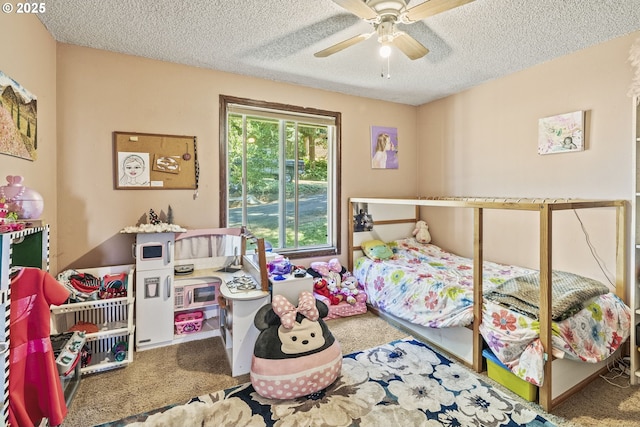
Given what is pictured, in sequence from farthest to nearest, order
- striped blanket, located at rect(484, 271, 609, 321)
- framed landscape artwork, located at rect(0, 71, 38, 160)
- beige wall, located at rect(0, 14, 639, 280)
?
beige wall, located at rect(0, 14, 639, 280)
striped blanket, located at rect(484, 271, 609, 321)
framed landscape artwork, located at rect(0, 71, 38, 160)

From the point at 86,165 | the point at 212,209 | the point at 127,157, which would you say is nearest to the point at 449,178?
the point at 212,209

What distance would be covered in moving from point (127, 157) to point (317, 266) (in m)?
2.15

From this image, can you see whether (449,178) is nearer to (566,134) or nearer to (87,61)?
(566,134)

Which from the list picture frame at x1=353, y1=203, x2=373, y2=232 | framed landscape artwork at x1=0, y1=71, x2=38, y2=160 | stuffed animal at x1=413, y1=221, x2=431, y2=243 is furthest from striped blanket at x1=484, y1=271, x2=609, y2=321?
framed landscape artwork at x1=0, y1=71, x2=38, y2=160

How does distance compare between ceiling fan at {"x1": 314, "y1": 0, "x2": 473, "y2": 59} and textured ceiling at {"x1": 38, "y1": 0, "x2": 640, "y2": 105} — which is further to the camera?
textured ceiling at {"x1": 38, "y1": 0, "x2": 640, "y2": 105}

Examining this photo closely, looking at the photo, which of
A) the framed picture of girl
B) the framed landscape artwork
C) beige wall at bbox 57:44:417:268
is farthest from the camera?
the framed picture of girl

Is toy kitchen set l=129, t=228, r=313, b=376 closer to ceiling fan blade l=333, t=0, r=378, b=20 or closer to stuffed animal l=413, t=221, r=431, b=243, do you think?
ceiling fan blade l=333, t=0, r=378, b=20

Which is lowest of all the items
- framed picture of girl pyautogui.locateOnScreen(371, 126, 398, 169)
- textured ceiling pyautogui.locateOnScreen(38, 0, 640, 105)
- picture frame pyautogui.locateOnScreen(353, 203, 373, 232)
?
picture frame pyautogui.locateOnScreen(353, 203, 373, 232)

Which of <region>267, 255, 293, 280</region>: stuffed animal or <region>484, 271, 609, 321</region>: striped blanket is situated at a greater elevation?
<region>267, 255, 293, 280</region>: stuffed animal

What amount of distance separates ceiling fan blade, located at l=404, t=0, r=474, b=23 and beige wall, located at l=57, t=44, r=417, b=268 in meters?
1.88

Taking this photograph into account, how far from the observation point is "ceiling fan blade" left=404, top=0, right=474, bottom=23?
1.58 metres

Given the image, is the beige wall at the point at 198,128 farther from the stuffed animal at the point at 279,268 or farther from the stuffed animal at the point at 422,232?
the stuffed animal at the point at 279,268

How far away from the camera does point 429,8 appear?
5.44ft

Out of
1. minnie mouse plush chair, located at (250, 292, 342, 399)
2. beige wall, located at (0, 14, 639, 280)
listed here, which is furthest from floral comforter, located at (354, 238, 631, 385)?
minnie mouse plush chair, located at (250, 292, 342, 399)
